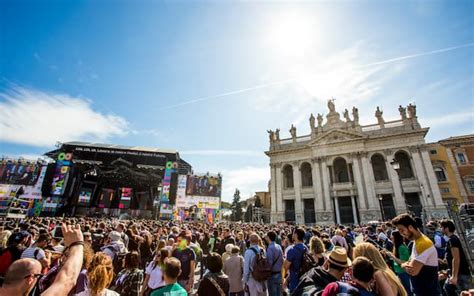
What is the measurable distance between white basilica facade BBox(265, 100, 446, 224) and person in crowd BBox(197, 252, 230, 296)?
26982 millimetres

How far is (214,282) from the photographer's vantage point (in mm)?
3318

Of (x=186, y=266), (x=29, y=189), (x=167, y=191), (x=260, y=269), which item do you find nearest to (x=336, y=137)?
(x=167, y=191)

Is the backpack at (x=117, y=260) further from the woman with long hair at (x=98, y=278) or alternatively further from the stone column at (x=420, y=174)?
the stone column at (x=420, y=174)

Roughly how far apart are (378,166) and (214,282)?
115 feet

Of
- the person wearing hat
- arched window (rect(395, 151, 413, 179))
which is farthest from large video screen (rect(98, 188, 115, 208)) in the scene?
arched window (rect(395, 151, 413, 179))

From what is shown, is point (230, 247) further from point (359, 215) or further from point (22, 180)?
point (22, 180)

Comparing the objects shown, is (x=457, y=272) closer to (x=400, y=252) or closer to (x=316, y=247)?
(x=400, y=252)

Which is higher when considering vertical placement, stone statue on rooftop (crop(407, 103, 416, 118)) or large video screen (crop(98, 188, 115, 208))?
stone statue on rooftop (crop(407, 103, 416, 118))

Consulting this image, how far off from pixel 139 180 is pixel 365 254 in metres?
39.7

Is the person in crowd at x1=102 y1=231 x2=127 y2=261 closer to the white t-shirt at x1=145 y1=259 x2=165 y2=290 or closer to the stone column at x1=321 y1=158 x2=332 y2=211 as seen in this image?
the white t-shirt at x1=145 y1=259 x2=165 y2=290

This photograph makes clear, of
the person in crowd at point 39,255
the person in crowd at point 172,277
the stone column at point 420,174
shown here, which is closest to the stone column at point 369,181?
the stone column at point 420,174

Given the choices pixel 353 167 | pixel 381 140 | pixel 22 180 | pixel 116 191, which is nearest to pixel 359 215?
pixel 353 167

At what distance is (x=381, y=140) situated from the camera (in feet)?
95.0

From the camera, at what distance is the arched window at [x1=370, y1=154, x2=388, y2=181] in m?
30.5
